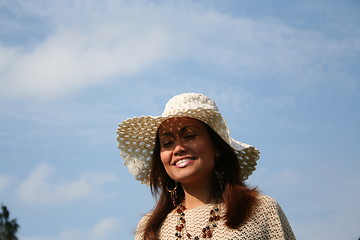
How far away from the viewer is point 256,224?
11.7 ft

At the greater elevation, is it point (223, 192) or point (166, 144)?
point (166, 144)

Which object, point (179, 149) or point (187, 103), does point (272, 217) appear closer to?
point (179, 149)

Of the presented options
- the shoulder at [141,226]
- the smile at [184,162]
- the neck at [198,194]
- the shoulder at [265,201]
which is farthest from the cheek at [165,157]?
the shoulder at [265,201]

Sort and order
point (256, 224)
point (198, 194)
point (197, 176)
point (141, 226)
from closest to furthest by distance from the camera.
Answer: point (256, 224) < point (197, 176) < point (198, 194) < point (141, 226)

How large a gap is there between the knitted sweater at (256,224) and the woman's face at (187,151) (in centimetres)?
25

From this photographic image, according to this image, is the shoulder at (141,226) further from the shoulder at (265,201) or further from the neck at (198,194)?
the shoulder at (265,201)

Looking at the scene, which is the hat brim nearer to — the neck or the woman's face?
the woman's face

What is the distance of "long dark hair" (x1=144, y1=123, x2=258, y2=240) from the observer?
3579 mm

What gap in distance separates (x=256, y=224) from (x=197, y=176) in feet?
1.69

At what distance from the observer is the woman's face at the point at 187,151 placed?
3.65 meters

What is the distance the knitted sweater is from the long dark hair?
48mm

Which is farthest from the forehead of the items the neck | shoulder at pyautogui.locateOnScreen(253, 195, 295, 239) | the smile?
shoulder at pyautogui.locateOnScreen(253, 195, 295, 239)

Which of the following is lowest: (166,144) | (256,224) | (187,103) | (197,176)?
(256,224)

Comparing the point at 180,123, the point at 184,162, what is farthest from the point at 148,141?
the point at 184,162
